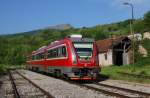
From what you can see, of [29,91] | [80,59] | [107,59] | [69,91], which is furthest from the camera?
[107,59]

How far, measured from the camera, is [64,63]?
26.8 meters

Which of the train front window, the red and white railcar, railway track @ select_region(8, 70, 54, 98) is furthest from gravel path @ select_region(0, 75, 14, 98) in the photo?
the train front window

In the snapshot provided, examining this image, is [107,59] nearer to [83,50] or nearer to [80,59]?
[83,50]

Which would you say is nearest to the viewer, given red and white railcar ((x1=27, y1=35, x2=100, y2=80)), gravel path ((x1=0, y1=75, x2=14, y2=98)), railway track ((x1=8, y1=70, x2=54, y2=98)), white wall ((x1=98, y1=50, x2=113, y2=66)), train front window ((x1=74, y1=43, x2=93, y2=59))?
railway track ((x1=8, y1=70, x2=54, y2=98))

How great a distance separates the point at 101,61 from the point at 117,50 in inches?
146

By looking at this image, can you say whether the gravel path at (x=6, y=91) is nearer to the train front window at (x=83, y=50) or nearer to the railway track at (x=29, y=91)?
the railway track at (x=29, y=91)

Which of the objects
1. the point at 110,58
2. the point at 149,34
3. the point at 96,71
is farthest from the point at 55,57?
the point at 149,34

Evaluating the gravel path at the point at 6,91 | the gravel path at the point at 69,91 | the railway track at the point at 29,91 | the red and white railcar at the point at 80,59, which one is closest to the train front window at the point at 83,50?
the red and white railcar at the point at 80,59

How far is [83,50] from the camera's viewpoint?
25.7 m

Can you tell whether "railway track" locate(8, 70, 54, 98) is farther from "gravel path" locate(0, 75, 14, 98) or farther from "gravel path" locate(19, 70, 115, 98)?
"gravel path" locate(19, 70, 115, 98)

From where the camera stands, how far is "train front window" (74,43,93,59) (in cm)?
2558

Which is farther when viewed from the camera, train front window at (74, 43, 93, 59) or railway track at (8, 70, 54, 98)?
train front window at (74, 43, 93, 59)

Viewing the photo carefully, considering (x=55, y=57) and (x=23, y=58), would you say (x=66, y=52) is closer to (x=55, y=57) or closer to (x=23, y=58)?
(x=55, y=57)

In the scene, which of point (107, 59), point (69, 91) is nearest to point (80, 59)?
point (69, 91)
